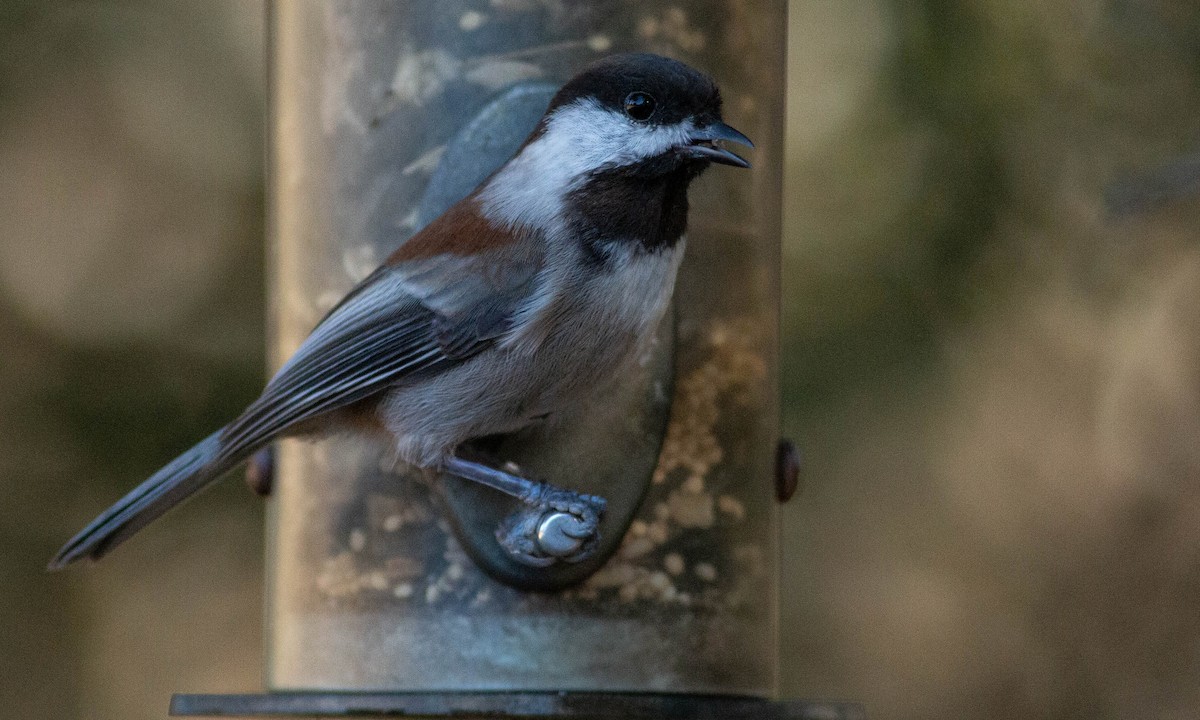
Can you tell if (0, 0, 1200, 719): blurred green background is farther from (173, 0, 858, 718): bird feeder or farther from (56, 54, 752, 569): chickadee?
(56, 54, 752, 569): chickadee

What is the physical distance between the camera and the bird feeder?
351cm

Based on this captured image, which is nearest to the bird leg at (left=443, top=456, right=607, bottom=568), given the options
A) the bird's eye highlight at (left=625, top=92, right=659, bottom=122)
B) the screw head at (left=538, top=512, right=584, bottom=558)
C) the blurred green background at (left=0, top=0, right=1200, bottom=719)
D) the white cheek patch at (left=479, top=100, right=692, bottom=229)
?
the screw head at (left=538, top=512, right=584, bottom=558)

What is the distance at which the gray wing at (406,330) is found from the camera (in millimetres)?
3326

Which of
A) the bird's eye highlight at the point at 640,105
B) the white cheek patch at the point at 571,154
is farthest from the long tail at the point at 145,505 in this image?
the bird's eye highlight at the point at 640,105

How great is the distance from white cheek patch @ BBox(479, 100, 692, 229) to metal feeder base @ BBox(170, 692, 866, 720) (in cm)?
98

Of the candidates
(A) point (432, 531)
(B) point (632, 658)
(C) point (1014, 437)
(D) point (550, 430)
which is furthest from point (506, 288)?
(C) point (1014, 437)

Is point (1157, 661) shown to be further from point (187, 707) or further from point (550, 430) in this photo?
point (187, 707)

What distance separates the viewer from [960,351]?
20.4 ft

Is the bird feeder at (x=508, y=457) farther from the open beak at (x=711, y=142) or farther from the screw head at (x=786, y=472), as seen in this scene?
the open beak at (x=711, y=142)

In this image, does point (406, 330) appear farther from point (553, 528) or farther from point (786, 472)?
point (786, 472)

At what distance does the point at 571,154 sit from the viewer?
3311 millimetres

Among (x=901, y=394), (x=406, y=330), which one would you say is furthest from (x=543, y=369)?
(x=901, y=394)

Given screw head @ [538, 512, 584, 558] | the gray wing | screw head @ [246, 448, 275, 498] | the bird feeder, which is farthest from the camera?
screw head @ [246, 448, 275, 498]

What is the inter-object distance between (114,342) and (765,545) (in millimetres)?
3243
